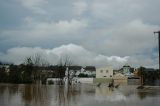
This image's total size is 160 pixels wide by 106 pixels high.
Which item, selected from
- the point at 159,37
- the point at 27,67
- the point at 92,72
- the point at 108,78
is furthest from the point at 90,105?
the point at 92,72

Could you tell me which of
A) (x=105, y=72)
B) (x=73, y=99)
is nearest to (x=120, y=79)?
(x=105, y=72)

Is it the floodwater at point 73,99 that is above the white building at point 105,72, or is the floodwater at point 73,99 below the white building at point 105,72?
below

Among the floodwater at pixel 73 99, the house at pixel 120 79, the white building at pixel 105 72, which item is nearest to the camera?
the floodwater at pixel 73 99

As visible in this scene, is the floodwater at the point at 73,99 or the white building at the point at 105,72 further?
the white building at the point at 105,72

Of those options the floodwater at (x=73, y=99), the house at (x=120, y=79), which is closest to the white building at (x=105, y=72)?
the house at (x=120, y=79)

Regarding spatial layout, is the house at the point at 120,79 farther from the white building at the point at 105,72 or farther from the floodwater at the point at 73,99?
the floodwater at the point at 73,99

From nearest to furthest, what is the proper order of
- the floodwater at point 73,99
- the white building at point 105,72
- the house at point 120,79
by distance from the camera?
the floodwater at point 73,99 → the house at point 120,79 → the white building at point 105,72

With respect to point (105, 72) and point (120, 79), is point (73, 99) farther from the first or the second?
point (105, 72)

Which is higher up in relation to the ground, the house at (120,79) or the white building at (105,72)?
the white building at (105,72)

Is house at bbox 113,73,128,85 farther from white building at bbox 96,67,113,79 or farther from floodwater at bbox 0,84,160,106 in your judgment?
floodwater at bbox 0,84,160,106

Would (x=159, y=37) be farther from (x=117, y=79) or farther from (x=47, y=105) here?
(x=117, y=79)

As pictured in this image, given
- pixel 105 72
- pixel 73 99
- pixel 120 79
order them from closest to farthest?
pixel 73 99 → pixel 120 79 → pixel 105 72

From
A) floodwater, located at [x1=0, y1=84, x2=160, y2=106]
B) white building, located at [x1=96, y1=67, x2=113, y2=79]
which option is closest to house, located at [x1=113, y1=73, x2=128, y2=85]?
white building, located at [x1=96, y1=67, x2=113, y2=79]

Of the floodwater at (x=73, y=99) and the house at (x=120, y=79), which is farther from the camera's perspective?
the house at (x=120, y=79)
